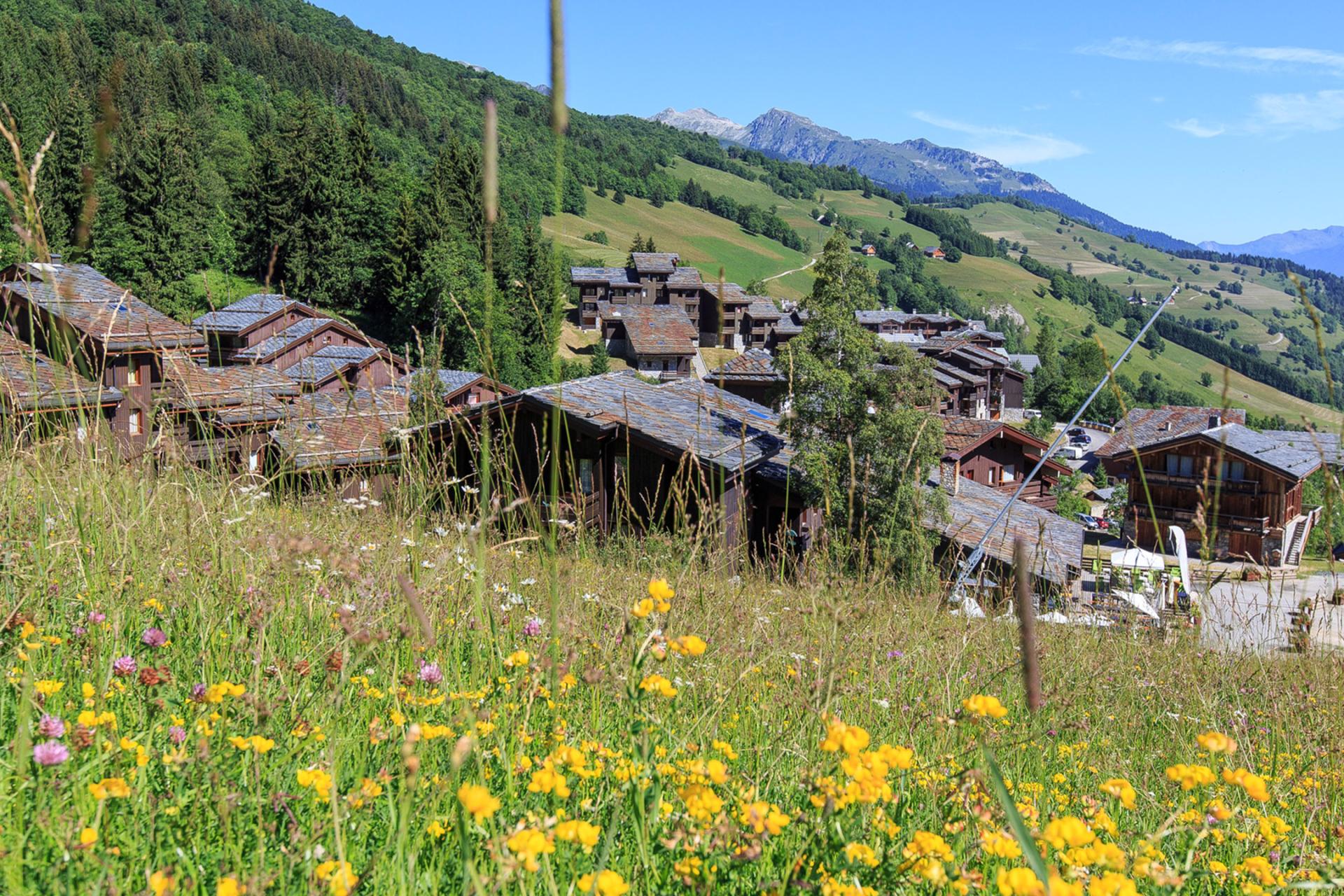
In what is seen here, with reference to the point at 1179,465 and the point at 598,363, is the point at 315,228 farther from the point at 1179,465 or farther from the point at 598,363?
the point at 1179,465

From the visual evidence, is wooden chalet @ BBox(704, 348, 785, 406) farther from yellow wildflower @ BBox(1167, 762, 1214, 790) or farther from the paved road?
yellow wildflower @ BBox(1167, 762, 1214, 790)

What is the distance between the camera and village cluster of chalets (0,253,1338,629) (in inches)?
132

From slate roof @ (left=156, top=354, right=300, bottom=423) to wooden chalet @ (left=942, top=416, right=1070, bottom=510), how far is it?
3610 cm

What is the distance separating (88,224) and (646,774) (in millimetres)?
1809

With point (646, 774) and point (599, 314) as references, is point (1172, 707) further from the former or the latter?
point (599, 314)

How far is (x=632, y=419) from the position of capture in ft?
50.6

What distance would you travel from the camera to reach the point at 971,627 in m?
3.96

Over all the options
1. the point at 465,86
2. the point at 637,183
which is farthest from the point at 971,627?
the point at 465,86

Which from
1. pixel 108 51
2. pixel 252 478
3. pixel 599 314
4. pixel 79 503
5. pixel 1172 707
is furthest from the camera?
pixel 108 51

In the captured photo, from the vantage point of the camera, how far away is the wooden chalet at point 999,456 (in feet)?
128

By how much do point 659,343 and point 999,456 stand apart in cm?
2930

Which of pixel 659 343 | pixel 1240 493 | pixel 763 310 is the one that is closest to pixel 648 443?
pixel 1240 493

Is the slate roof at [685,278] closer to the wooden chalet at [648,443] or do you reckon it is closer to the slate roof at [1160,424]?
the slate roof at [1160,424]

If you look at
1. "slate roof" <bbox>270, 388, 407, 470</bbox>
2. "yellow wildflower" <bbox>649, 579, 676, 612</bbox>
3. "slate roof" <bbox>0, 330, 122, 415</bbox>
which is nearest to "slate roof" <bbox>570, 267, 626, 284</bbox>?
"slate roof" <bbox>270, 388, 407, 470</bbox>
